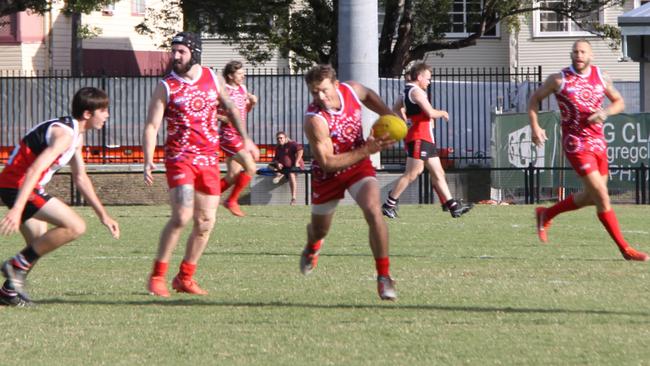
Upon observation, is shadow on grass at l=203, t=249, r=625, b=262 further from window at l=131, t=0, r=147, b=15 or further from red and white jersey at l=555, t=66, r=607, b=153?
window at l=131, t=0, r=147, b=15

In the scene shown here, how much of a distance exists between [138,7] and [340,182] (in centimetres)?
4404

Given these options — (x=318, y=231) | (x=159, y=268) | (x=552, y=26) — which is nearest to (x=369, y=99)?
(x=318, y=231)

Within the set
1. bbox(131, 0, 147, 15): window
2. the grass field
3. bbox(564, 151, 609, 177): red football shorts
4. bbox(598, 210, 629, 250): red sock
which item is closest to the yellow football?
the grass field

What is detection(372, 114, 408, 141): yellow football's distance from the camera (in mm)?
9039

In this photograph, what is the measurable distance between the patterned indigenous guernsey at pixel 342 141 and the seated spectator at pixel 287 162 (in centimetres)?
1593

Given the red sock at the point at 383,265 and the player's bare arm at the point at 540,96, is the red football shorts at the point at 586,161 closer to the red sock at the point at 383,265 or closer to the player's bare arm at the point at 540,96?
the player's bare arm at the point at 540,96

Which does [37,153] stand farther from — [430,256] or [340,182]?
[430,256]

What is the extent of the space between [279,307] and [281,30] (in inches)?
1042

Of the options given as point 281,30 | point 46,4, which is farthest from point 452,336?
point 281,30

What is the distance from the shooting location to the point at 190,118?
10.1m

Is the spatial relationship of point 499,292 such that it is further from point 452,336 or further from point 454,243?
point 454,243

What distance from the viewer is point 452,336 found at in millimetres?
8109

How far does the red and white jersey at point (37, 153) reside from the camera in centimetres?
912

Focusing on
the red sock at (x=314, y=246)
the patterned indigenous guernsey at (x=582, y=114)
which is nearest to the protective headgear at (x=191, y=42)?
the red sock at (x=314, y=246)
